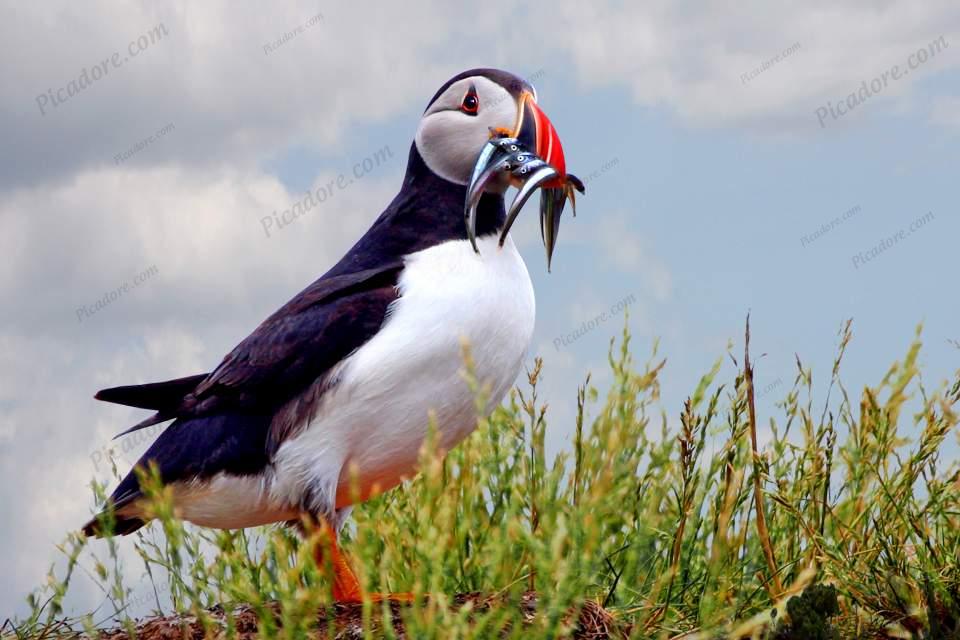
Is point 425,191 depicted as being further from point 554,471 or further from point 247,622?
point 247,622

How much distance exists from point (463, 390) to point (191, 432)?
1194 mm

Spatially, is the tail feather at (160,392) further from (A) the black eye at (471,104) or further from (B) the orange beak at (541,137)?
(B) the orange beak at (541,137)

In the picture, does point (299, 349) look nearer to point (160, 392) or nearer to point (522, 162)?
point (160, 392)

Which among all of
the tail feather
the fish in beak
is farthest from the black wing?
the fish in beak

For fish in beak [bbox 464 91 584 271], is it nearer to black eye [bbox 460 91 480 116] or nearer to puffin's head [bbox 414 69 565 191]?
puffin's head [bbox 414 69 565 191]

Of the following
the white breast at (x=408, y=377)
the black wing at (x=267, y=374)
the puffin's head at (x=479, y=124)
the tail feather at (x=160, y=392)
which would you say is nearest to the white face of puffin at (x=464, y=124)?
the puffin's head at (x=479, y=124)

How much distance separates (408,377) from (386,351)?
13cm

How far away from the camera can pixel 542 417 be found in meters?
5.29

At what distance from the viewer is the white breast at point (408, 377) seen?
4379 mm

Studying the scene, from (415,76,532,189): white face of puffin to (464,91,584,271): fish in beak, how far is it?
0.06m

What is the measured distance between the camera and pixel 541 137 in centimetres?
465

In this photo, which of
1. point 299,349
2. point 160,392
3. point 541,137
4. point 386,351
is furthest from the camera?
point 160,392

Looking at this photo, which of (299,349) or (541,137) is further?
(541,137)

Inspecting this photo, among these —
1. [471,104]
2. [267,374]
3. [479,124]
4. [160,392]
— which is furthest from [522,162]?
[160,392]
